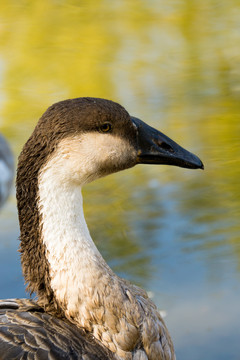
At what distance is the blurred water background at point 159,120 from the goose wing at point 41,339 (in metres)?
1.20

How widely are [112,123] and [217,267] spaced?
201cm

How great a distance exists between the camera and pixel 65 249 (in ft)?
9.00

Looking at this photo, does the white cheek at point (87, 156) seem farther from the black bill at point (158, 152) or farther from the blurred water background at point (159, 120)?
the blurred water background at point (159, 120)

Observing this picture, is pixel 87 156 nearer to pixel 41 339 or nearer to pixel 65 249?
pixel 65 249

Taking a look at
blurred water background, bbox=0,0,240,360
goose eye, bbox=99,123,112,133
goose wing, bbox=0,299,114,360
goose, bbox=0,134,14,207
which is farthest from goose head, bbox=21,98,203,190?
goose, bbox=0,134,14,207

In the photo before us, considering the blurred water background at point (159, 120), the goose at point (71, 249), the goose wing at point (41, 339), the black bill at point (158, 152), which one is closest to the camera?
the goose wing at point (41, 339)

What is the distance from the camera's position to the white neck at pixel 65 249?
272 centimetres

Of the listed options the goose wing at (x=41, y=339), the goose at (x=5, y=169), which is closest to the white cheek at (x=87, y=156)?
the goose wing at (x=41, y=339)

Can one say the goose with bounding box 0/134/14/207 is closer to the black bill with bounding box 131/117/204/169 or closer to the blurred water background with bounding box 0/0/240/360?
the blurred water background with bounding box 0/0/240/360

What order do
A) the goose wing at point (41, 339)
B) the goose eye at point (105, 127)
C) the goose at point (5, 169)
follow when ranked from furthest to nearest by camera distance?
the goose at point (5, 169), the goose eye at point (105, 127), the goose wing at point (41, 339)

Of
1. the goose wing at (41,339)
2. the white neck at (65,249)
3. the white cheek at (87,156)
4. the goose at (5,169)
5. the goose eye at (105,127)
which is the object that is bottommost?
the goose wing at (41,339)

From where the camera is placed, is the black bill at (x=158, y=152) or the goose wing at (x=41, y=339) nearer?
the goose wing at (x=41, y=339)

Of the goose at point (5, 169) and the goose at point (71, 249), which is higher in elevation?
the goose at point (5, 169)

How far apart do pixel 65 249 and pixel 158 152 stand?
612mm
